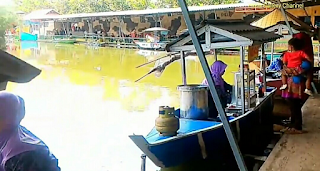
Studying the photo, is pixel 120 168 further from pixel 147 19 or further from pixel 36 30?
pixel 36 30

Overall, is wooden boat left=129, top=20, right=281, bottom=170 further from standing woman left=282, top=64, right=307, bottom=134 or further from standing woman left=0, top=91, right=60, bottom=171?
standing woman left=0, top=91, right=60, bottom=171

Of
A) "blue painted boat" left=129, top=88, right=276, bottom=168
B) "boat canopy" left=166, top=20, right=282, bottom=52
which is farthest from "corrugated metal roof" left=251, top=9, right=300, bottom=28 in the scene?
"boat canopy" left=166, top=20, right=282, bottom=52

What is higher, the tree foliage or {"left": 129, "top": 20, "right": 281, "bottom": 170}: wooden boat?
the tree foliage

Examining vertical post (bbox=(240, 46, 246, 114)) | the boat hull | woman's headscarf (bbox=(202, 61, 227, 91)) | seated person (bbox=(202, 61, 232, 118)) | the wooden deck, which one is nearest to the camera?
the wooden deck

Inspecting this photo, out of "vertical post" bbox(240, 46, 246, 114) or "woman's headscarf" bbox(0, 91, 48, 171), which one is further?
"vertical post" bbox(240, 46, 246, 114)

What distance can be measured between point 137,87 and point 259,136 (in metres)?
6.52

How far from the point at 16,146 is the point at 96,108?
7221 millimetres

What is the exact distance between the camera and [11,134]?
5.65ft

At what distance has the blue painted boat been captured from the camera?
3812mm

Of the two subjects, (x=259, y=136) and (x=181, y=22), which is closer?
(x=259, y=136)

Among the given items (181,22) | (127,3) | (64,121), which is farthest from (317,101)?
(127,3)

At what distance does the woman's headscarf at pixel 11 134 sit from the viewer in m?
1.68

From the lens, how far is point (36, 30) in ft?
109

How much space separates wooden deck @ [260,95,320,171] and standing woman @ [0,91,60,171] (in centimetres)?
221
